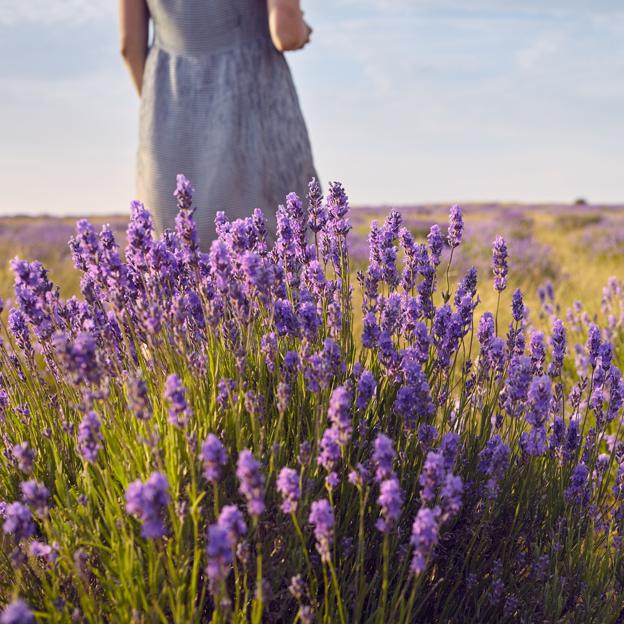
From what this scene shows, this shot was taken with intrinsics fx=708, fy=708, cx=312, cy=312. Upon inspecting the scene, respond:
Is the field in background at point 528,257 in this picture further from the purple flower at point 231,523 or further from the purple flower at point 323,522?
the purple flower at point 231,523

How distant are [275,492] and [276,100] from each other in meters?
3.28

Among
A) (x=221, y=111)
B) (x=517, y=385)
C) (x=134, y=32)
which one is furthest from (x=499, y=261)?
(x=134, y=32)

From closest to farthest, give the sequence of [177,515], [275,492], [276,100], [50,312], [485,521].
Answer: [177,515]
[275,492]
[485,521]
[50,312]
[276,100]

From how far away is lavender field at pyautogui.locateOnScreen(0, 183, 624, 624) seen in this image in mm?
1563

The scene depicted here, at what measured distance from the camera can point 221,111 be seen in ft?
14.6

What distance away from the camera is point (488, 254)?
1227cm

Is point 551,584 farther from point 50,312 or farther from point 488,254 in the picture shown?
point 488,254

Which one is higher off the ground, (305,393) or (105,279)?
(105,279)

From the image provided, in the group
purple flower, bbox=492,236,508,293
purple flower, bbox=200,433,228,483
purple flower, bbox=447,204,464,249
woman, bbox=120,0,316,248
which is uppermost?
woman, bbox=120,0,316,248

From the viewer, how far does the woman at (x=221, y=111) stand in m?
4.43

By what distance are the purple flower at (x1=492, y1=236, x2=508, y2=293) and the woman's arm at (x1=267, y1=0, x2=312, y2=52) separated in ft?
7.18

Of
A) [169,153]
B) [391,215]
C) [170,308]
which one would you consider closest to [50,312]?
[170,308]

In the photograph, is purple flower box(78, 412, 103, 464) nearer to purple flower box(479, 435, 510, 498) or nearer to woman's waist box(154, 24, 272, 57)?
purple flower box(479, 435, 510, 498)

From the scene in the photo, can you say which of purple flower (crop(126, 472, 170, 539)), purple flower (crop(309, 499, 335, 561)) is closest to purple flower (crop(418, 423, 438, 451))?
purple flower (crop(309, 499, 335, 561))
